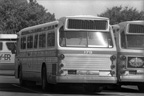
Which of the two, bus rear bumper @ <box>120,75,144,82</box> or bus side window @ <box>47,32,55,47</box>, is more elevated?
bus side window @ <box>47,32,55,47</box>

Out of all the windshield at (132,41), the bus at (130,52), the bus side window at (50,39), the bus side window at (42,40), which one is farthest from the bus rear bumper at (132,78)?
the bus side window at (42,40)

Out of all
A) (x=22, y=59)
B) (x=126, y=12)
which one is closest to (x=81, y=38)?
(x=22, y=59)

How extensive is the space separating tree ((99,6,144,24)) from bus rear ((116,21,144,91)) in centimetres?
6033

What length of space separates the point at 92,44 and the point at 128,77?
223 cm

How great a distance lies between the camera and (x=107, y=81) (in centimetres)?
1941

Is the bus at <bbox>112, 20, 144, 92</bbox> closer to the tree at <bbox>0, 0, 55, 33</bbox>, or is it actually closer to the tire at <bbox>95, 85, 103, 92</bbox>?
the tire at <bbox>95, 85, 103, 92</bbox>

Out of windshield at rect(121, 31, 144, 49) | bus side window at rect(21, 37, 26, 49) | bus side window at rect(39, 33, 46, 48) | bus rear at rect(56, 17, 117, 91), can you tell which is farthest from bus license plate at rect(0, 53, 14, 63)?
bus rear at rect(56, 17, 117, 91)

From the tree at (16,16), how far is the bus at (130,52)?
51804mm

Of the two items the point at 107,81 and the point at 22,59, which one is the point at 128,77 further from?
the point at 22,59

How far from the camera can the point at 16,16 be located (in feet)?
244

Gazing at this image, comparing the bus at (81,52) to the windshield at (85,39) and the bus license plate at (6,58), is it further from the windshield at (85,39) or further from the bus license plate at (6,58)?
the bus license plate at (6,58)

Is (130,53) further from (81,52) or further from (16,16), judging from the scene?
(16,16)

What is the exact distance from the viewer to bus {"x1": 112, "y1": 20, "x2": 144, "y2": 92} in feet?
68.6

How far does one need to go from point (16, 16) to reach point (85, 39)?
5550cm
